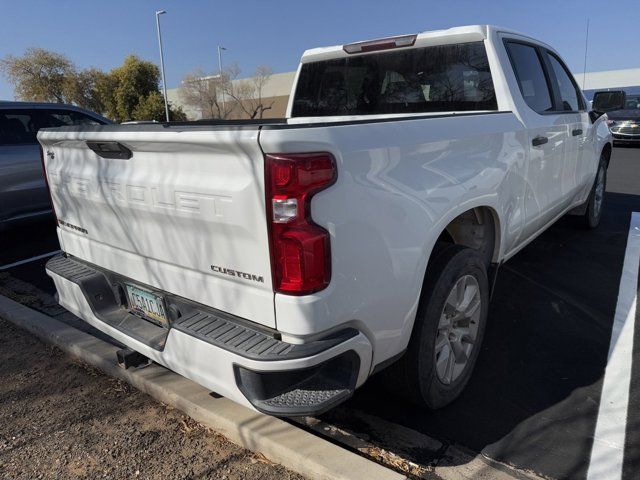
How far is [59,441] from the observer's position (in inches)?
107

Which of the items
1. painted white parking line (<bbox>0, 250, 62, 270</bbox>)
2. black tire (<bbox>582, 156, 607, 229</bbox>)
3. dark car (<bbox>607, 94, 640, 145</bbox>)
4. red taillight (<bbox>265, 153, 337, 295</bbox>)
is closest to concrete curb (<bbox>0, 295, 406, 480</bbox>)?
red taillight (<bbox>265, 153, 337, 295</bbox>)

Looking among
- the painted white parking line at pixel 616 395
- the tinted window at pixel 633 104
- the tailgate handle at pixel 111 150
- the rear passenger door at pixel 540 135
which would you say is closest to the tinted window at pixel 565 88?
the rear passenger door at pixel 540 135

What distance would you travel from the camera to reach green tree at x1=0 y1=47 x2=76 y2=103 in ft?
135

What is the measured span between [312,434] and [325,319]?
928 millimetres

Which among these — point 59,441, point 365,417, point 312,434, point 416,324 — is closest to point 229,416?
point 312,434

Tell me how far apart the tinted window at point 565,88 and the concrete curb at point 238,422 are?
349 cm

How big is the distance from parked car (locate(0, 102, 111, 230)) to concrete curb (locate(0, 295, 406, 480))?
313 cm

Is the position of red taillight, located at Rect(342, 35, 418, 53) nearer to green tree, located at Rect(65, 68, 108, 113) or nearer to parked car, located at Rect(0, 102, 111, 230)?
parked car, located at Rect(0, 102, 111, 230)

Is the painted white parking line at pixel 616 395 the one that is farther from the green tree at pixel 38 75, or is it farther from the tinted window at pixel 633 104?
the green tree at pixel 38 75

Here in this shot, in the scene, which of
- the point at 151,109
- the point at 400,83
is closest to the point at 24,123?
the point at 400,83

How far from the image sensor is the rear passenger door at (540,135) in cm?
353

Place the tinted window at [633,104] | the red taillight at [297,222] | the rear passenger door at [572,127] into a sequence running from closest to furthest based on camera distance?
the red taillight at [297,222]
the rear passenger door at [572,127]
the tinted window at [633,104]

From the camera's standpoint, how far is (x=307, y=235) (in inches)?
74.0

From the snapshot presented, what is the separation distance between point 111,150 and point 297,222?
1.16 meters
